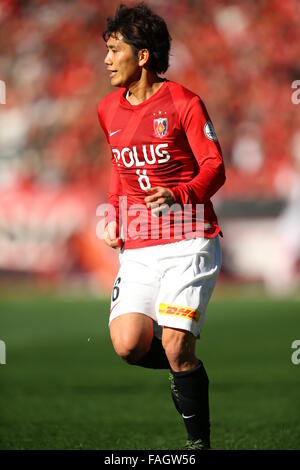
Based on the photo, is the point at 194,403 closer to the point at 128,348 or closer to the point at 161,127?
the point at 128,348

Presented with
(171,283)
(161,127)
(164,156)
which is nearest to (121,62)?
(161,127)

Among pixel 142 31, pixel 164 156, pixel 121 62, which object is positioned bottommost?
pixel 164 156

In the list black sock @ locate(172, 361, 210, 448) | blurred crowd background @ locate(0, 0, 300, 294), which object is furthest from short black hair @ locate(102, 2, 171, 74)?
blurred crowd background @ locate(0, 0, 300, 294)

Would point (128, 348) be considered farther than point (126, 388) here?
No

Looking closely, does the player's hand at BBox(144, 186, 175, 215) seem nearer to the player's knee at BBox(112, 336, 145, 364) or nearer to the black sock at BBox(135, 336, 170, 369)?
the player's knee at BBox(112, 336, 145, 364)

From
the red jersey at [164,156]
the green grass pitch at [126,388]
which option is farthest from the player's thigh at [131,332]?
the green grass pitch at [126,388]

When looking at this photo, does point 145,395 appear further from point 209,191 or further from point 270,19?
point 270,19

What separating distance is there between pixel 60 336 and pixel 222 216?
9.81m

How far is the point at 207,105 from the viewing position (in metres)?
25.1

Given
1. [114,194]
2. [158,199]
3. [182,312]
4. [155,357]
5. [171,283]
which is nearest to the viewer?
[158,199]

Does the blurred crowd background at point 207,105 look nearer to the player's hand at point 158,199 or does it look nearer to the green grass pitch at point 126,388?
the green grass pitch at point 126,388

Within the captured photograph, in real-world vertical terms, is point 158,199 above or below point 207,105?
below

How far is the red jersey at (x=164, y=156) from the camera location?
239 inches

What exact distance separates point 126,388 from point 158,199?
182 inches
